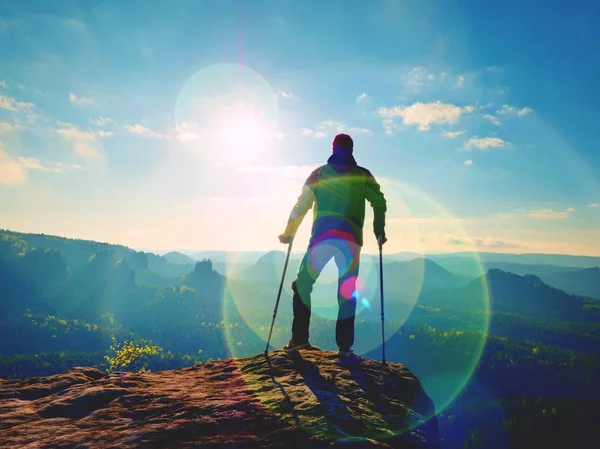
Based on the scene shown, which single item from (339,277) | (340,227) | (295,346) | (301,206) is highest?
(301,206)

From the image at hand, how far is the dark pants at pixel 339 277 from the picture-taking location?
826 cm

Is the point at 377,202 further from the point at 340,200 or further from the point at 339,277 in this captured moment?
the point at 339,277

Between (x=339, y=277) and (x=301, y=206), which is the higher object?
(x=301, y=206)

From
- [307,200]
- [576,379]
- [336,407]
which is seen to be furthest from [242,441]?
[576,379]

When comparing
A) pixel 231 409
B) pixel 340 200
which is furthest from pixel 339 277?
pixel 231 409

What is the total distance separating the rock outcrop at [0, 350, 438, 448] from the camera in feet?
14.1

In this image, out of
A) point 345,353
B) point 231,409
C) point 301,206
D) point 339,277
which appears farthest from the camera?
point 301,206

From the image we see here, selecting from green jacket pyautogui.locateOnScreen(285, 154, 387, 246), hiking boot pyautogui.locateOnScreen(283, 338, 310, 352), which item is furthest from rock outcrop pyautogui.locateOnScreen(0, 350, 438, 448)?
green jacket pyautogui.locateOnScreen(285, 154, 387, 246)

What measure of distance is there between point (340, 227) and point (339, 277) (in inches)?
48.9

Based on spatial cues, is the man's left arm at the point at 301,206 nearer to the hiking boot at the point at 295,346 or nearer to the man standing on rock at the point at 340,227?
the man standing on rock at the point at 340,227

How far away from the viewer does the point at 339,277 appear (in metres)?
8.45

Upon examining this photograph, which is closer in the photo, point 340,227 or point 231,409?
point 231,409

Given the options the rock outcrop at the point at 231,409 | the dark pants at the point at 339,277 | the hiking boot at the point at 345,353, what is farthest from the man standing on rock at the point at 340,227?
the rock outcrop at the point at 231,409

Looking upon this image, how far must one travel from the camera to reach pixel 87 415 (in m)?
5.24
